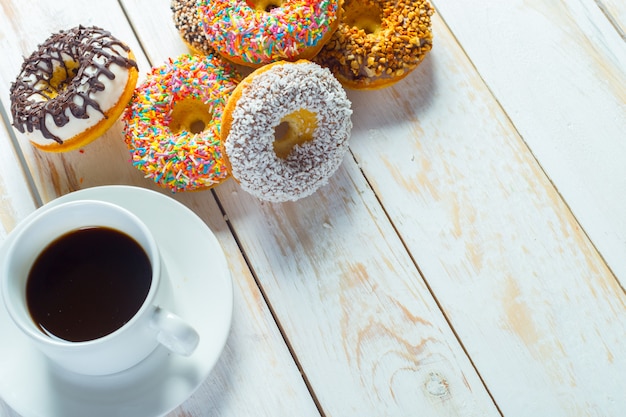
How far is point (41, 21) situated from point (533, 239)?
0.97 m

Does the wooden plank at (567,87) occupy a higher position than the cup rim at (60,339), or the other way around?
the cup rim at (60,339)

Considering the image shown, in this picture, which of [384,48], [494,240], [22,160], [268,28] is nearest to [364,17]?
[384,48]

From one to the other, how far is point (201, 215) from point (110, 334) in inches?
12.8

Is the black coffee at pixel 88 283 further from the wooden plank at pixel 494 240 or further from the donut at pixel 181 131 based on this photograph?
the wooden plank at pixel 494 240

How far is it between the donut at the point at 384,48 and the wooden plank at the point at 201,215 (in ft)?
1.06

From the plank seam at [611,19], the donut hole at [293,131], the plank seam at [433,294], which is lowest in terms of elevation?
the plank seam at [433,294]

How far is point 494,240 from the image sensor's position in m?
1.08

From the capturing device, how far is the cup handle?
0.76 meters

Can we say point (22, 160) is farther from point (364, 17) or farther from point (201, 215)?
point (364, 17)

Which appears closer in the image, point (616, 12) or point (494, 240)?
point (494, 240)

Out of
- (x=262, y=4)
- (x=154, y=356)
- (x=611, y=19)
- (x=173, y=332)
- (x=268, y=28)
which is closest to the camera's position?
(x=173, y=332)

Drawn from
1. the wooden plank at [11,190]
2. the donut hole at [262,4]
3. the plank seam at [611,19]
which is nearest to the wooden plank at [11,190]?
the wooden plank at [11,190]

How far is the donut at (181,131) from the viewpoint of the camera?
993 millimetres

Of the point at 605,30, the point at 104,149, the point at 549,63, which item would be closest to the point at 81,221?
the point at 104,149
